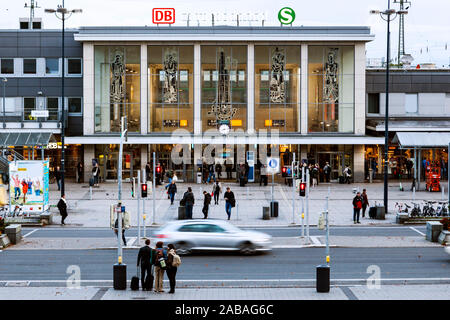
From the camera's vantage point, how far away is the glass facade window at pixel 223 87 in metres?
54.2

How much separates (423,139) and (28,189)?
30.6 meters

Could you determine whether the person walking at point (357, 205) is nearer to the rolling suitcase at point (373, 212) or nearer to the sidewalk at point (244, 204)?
the sidewalk at point (244, 204)

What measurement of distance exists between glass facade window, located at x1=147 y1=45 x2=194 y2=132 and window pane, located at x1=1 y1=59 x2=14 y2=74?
12932 mm

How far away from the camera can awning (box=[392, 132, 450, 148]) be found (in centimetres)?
4872

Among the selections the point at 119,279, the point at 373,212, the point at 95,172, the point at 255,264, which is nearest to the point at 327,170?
the point at 373,212

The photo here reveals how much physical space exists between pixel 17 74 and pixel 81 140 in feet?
33.0

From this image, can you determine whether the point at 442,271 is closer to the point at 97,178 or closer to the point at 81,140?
the point at 97,178

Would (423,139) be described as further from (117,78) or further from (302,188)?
(117,78)

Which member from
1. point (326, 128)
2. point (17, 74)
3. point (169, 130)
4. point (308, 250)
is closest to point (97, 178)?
point (169, 130)

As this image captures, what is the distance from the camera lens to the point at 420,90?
5834 centimetres

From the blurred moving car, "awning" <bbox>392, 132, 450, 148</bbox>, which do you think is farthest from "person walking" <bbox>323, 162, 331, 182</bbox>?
the blurred moving car

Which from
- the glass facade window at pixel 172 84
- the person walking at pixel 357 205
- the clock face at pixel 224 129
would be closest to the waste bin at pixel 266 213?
the person walking at pixel 357 205

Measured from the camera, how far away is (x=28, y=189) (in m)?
33.3

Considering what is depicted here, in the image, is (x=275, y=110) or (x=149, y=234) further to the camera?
(x=275, y=110)
